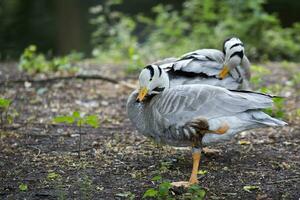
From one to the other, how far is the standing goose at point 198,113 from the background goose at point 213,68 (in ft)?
1.40

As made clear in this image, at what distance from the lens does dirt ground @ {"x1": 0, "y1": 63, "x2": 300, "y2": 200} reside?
4188 mm

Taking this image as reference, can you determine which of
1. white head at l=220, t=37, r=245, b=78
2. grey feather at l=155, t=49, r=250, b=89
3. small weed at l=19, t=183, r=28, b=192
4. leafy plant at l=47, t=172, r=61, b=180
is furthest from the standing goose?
small weed at l=19, t=183, r=28, b=192

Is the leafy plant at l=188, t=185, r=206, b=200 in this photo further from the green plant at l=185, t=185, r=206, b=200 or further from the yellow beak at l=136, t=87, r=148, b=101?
the yellow beak at l=136, t=87, r=148, b=101

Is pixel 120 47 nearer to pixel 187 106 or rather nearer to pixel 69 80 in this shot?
pixel 69 80

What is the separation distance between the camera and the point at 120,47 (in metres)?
10.8

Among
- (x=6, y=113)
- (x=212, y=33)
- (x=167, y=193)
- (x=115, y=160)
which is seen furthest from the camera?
(x=212, y=33)

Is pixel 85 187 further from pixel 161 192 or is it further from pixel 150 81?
pixel 150 81

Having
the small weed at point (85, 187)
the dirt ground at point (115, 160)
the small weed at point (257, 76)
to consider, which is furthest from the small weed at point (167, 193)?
the small weed at point (257, 76)

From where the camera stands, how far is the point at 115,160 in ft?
16.1

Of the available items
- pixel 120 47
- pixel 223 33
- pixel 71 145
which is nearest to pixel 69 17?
pixel 120 47

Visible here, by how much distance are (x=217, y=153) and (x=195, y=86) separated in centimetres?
77

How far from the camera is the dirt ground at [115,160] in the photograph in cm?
419

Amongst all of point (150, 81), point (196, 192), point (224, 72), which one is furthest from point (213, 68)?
point (196, 192)

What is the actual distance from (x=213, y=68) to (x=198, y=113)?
833 millimetres
